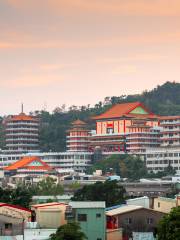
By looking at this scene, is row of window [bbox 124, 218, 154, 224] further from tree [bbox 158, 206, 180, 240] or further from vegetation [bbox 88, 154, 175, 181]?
vegetation [bbox 88, 154, 175, 181]

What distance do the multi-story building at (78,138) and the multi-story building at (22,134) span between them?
990 cm

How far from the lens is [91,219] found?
7025cm

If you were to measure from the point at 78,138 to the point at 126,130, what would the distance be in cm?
925

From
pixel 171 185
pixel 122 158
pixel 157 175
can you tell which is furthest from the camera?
pixel 122 158

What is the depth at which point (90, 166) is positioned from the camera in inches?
7121

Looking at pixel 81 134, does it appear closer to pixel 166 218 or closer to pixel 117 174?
pixel 117 174

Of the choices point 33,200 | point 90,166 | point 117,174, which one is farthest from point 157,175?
point 33,200

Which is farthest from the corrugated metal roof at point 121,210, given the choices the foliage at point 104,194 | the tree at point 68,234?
the foliage at point 104,194

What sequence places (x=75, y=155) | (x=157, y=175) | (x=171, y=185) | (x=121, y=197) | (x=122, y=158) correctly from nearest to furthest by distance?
(x=121, y=197)
(x=171, y=185)
(x=157, y=175)
(x=122, y=158)
(x=75, y=155)

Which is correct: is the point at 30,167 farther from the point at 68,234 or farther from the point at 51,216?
the point at 68,234

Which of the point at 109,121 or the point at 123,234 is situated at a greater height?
the point at 109,121

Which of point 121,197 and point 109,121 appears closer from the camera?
point 121,197

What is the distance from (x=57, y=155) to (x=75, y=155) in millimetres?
3366

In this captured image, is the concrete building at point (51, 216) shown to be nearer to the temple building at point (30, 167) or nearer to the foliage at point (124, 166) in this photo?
the foliage at point (124, 166)
